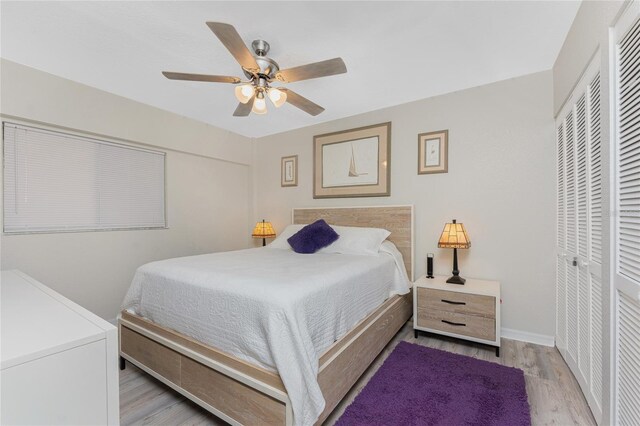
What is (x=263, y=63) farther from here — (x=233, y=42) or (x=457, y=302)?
(x=457, y=302)

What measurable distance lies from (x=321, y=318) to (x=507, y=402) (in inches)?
50.3

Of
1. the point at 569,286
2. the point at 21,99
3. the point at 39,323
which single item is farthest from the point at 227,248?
the point at 569,286

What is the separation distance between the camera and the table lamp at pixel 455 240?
2510mm

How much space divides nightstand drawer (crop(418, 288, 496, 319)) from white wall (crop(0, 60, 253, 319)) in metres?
2.83

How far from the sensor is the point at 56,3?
1.64 meters

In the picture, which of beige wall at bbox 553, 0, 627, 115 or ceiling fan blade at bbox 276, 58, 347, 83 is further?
ceiling fan blade at bbox 276, 58, 347, 83

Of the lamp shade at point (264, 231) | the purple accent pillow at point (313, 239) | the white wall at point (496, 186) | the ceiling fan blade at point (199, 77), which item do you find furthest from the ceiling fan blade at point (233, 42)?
the lamp shade at point (264, 231)

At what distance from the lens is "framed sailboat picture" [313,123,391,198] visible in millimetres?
3232

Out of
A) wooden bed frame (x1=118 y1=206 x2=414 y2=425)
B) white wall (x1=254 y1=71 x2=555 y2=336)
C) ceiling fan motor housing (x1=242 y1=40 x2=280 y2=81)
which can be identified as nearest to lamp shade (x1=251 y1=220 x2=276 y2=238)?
white wall (x1=254 y1=71 x2=555 y2=336)

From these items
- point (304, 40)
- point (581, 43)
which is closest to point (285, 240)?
point (304, 40)

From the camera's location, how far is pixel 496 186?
2.62 metres

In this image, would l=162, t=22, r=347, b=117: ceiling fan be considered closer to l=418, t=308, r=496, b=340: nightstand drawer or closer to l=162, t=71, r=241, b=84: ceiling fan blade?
l=162, t=71, r=241, b=84: ceiling fan blade

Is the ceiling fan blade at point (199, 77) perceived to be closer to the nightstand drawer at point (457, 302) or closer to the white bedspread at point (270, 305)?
the white bedspread at point (270, 305)

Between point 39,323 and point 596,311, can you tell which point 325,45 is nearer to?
point 39,323
